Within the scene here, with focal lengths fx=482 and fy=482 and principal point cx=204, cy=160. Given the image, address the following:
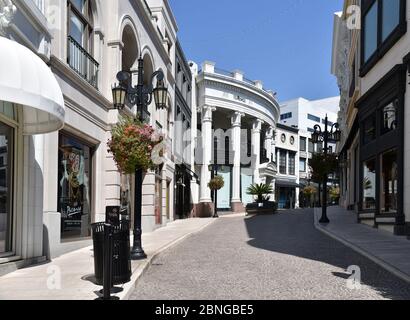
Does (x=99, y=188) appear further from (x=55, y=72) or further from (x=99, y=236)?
(x=99, y=236)

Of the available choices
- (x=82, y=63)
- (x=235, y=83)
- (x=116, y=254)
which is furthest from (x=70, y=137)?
(x=235, y=83)

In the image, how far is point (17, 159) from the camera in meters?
10.3

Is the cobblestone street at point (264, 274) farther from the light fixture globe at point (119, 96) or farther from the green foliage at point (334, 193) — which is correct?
the green foliage at point (334, 193)

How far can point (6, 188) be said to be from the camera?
33.0ft

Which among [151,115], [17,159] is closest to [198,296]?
[17,159]

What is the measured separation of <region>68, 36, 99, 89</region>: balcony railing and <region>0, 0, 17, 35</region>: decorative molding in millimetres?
4619

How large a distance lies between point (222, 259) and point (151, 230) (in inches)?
406

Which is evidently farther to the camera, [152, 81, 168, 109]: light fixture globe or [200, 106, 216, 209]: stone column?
[200, 106, 216, 209]: stone column

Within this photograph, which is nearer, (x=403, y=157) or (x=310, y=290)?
(x=310, y=290)

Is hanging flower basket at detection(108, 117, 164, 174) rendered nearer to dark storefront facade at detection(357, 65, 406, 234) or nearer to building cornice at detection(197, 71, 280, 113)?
dark storefront facade at detection(357, 65, 406, 234)

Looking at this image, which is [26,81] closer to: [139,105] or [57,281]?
[57,281]

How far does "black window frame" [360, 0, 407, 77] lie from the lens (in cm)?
1603

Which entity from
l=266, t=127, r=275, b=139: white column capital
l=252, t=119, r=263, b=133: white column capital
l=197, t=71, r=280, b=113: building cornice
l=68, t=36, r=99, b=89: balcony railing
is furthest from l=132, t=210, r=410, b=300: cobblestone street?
l=266, t=127, r=275, b=139: white column capital
